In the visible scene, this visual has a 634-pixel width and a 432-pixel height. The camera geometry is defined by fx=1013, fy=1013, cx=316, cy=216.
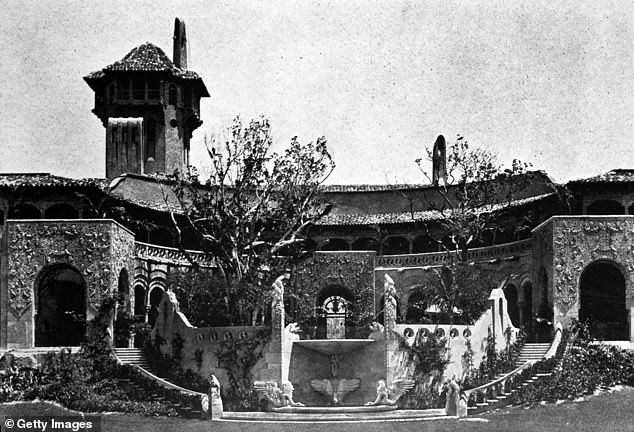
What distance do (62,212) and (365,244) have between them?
16.7 m

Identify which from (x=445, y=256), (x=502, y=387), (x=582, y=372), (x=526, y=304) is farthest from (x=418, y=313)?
(x=582, y=372)

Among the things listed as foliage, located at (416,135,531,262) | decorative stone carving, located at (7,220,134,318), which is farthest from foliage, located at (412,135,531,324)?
decorative stone carving, located at (7,220,134,318)

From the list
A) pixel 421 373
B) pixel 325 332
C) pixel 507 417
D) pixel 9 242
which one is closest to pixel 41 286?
pixel 9 242

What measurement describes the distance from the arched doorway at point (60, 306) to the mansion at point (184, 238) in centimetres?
6

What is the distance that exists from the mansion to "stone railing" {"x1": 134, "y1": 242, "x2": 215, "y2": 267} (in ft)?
0.23

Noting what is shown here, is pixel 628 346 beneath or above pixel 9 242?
beneath

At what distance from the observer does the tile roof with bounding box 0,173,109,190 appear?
131 feet

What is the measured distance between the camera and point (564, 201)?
42281 mm

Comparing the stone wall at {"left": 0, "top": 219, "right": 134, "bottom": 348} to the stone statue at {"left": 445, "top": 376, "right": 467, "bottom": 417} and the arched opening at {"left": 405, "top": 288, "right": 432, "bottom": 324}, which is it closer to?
the arched opening at {"left": 405, "top": 288, "right": 432, "bottom": 324}

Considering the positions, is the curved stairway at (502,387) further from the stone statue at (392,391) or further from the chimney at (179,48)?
the chimney at (179,48)

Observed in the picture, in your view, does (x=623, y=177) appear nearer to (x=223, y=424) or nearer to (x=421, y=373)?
(x=421, y=373)

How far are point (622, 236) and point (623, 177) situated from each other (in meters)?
2.91

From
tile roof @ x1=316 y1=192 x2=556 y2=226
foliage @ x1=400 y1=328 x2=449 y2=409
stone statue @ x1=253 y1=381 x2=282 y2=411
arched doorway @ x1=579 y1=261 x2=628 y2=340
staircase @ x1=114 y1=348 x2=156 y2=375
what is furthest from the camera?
tile roof @ x1=316 y1=192 x2=556 y2=226

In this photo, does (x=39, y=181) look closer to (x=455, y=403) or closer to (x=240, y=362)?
(x=240, y=362)
